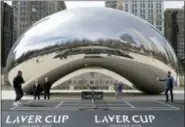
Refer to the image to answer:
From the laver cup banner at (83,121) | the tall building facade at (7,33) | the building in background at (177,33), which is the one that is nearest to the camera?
the laver cup banner at (83,121)

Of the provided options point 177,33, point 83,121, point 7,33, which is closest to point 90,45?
point 83,121

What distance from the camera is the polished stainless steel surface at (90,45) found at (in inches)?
794

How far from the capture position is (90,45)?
2031 centimetres

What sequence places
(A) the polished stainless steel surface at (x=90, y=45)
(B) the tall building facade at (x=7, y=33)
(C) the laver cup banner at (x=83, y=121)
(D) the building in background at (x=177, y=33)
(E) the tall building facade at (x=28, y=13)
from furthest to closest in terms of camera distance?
(D) the building in background at (x=177, y=33) < (E) the tall building facade at (x=28, y=13) < (B) the tall building facade at (x=7, y=33) < (A) the polished stainless steel surface at (x=90, y=45) < (C) the laver cup banner at (x=83, y=121)

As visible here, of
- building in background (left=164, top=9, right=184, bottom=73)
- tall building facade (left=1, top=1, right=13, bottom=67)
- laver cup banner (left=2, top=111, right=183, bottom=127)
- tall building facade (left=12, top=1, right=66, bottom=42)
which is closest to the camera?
laver cup banner (left=2, top=111, right=183, bottom=127)

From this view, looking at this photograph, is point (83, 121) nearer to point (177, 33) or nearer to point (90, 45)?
point (90, 45)

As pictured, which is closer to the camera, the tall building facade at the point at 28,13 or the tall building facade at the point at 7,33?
the tall building facade at the point at 7,33

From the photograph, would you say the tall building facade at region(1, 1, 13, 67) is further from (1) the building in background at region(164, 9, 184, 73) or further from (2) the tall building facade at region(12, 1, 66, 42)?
(1) the building in background at region(164, 9, 184, 73)

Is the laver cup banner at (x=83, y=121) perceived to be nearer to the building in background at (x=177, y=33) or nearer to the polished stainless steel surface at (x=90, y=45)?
the polished stainless steel surface at (x=90, y=45)

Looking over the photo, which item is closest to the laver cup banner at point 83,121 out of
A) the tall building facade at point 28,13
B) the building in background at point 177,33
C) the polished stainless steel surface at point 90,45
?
the polished stainless steel surface at point 90,45

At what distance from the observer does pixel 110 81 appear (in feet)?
191

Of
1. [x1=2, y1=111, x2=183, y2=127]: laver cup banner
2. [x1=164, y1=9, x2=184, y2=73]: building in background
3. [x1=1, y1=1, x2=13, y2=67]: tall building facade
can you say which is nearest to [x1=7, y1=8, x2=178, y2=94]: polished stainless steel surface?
[x1=2, y1=111, x2=183, y2=127]: laver cup banner

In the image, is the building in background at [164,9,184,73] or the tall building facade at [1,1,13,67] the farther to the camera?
the building in background at [164,9,184,73]

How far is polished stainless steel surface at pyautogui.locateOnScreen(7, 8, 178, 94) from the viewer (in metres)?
20.2
